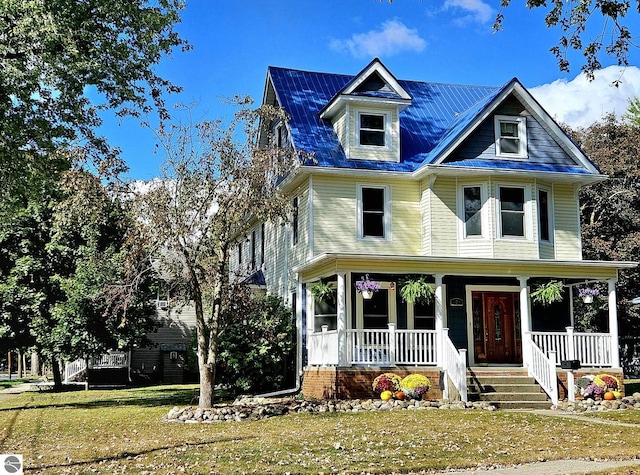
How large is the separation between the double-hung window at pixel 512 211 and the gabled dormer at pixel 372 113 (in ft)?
11.0

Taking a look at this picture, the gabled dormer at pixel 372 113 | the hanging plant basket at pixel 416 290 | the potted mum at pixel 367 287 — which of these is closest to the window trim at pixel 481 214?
the gabled dormer at pixel 372 113

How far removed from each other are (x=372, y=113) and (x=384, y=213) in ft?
10.2

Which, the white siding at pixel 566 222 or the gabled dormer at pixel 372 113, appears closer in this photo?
the gabled dormer at pixel 372 113

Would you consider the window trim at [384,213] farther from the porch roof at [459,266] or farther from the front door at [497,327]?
the front door at [497,327]

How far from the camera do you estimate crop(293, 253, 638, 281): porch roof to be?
18.3 m

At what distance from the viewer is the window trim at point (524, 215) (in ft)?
67.1

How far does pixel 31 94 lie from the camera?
16.8 m

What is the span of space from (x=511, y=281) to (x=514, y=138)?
4315 mm

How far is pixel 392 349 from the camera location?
17969mm

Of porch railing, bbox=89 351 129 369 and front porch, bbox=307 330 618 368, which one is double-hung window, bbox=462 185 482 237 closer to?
front porch, bbox=307 330 618 368

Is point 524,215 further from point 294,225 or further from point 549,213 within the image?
point 294,225

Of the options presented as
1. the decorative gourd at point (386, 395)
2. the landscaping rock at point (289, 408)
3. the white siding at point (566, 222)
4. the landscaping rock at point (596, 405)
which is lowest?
the landscaping rock at point (596, 405)

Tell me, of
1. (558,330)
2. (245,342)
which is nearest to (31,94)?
(245,342)

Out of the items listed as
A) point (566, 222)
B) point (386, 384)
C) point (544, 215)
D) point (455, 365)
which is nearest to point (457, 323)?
point (455, 365)
